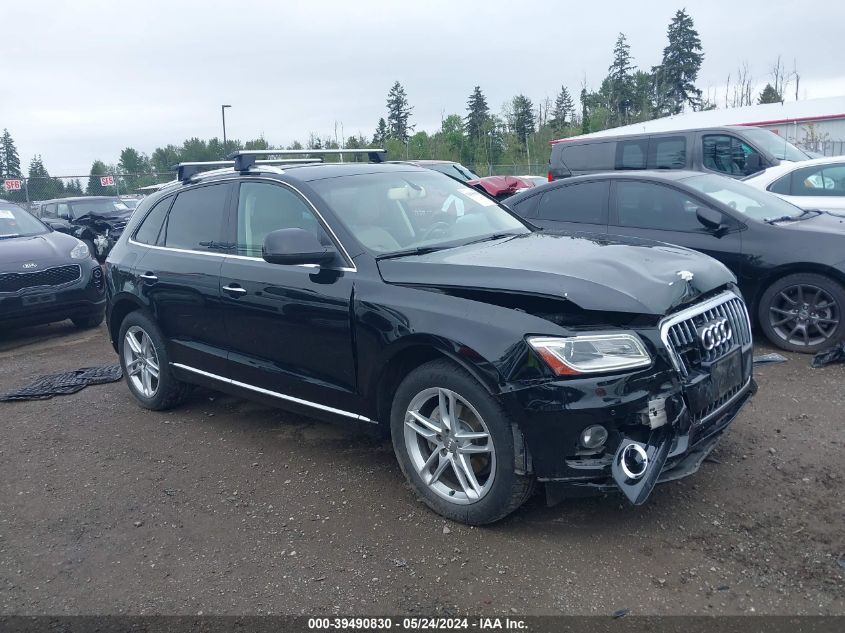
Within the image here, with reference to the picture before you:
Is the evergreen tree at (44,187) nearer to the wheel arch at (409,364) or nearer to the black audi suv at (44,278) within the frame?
the black audi suv at (44,278)

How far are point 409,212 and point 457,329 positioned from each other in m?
1.33

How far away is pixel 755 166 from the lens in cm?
1098

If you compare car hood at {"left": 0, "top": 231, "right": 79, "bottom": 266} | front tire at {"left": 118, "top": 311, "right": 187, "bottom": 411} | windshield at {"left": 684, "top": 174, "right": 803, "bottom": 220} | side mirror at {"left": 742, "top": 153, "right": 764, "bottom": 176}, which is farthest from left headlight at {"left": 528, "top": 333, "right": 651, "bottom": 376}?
side mirror at {"left": 742, "top": 153, "right": 764, "bottom": 176}

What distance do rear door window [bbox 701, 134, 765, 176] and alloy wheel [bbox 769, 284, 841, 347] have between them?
213 inches

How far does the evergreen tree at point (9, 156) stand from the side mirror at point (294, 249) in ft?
187

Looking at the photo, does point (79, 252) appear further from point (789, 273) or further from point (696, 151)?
point (696, 151)

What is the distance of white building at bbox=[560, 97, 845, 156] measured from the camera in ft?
91.0

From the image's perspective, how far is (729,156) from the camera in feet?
37.2

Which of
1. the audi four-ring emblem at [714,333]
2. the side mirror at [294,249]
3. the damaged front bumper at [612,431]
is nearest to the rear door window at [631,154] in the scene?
the audi four-ring emblem at [714,333]

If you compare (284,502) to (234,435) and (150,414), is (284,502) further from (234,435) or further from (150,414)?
(150,414)

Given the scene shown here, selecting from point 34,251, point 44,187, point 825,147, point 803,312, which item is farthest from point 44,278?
point 825,147

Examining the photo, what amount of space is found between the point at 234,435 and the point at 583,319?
114 inches

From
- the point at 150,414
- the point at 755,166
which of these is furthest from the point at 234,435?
the point at 755,166

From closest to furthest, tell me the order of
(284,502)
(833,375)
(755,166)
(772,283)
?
1. (284,502)
2. (833,375)
3. (772,283)
4. (755,166)
